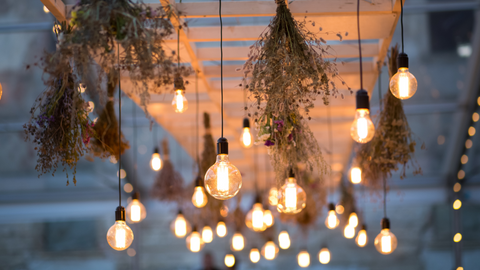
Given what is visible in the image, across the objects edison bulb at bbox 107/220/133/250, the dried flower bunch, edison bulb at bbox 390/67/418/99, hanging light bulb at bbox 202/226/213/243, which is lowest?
hanging light bulb at bbox 202/226/213/243

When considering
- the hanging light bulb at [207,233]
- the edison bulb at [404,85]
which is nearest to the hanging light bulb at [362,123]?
the edison bulb at [404,85]

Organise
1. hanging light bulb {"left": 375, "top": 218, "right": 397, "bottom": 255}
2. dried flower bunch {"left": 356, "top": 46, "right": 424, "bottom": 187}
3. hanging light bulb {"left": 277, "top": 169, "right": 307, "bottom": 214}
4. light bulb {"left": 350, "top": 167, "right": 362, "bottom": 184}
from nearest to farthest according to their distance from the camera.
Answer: hanging light bulb {"left": 277, "top": 169, "right": 307, "bottom": 214} < dried flower bunch {"left": 356, "top": 46, "right": 424, "bottom": 187} < hanging light bulb {"left": 375, "top": 218, "right": 397, "bottom": 255} < light bulb {"left": 350, "top": 167, "right": 362, "bottom": 184}

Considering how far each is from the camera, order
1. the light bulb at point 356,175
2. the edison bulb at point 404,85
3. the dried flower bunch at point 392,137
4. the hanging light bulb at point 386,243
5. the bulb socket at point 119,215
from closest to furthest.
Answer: the edison bulb at point 404,85, the bulb socket at point 119,215, the dried flower bunch at point 392,137, the hanging light bulb at point 386,243, the light bulb at point 356,175

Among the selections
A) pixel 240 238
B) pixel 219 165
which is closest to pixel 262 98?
pixel 219 165

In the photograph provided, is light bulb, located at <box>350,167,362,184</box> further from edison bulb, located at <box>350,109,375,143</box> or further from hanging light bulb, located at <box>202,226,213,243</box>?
hanging light bulb, located at <box>202,226,213,243</box>

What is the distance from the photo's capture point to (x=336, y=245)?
7961 millimetres

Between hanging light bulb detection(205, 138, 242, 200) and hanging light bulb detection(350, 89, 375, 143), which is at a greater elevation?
hanging light bulb detection(350, 89, 375, 143)

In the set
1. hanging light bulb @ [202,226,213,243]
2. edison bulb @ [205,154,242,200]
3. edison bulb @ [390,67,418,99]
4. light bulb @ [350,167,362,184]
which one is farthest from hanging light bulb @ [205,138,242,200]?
hanging light bulb @ [202,226,213,243]

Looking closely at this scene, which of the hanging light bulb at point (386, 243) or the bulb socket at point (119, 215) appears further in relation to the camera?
the hanging light bulb at point (386, 243)

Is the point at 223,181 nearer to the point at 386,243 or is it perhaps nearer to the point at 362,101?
the point at 362,101

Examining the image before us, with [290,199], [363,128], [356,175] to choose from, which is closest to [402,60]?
→ [363,128]

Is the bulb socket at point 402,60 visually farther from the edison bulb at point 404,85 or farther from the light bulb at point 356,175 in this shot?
the light bulb at point 356,175

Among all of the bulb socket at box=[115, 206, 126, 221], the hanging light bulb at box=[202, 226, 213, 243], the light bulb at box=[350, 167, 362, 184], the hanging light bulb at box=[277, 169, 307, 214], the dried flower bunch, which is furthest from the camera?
the hanging light bulb at box=[202, 226, 213, 243]

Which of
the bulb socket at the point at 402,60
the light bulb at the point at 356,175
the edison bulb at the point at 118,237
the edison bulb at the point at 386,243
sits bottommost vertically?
the edison bulb at the point at 386,243
